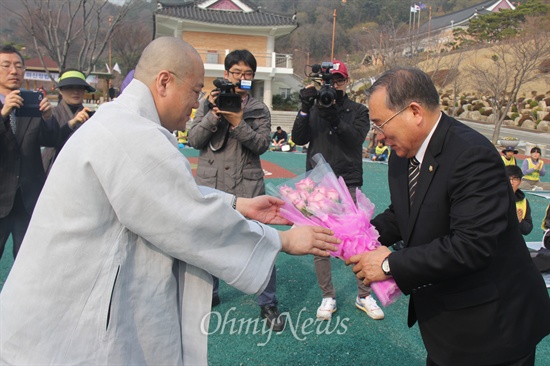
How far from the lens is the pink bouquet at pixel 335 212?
2338 millimetres

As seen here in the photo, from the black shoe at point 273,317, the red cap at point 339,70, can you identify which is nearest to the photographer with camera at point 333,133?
the red cap at point 339,70

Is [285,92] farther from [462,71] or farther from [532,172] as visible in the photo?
[532,172]

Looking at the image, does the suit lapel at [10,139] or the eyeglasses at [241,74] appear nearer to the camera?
the suit lapel at [10,139]

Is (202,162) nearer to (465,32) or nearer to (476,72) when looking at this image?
(476,72)

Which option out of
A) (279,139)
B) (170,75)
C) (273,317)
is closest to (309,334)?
(273,317)

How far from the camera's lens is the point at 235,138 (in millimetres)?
4012

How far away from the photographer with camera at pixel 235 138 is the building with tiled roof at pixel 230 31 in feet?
98.7

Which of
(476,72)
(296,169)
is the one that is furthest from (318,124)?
(476,72)

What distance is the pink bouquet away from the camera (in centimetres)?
234

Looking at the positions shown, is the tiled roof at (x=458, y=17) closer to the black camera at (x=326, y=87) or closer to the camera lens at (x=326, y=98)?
the black camera at (x=326, y=87)

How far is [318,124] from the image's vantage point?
4.53 metres

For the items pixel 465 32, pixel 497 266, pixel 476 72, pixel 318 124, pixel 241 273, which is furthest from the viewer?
pixel 465 32

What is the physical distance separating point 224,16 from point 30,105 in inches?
1295

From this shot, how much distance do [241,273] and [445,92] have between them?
4015 cm
